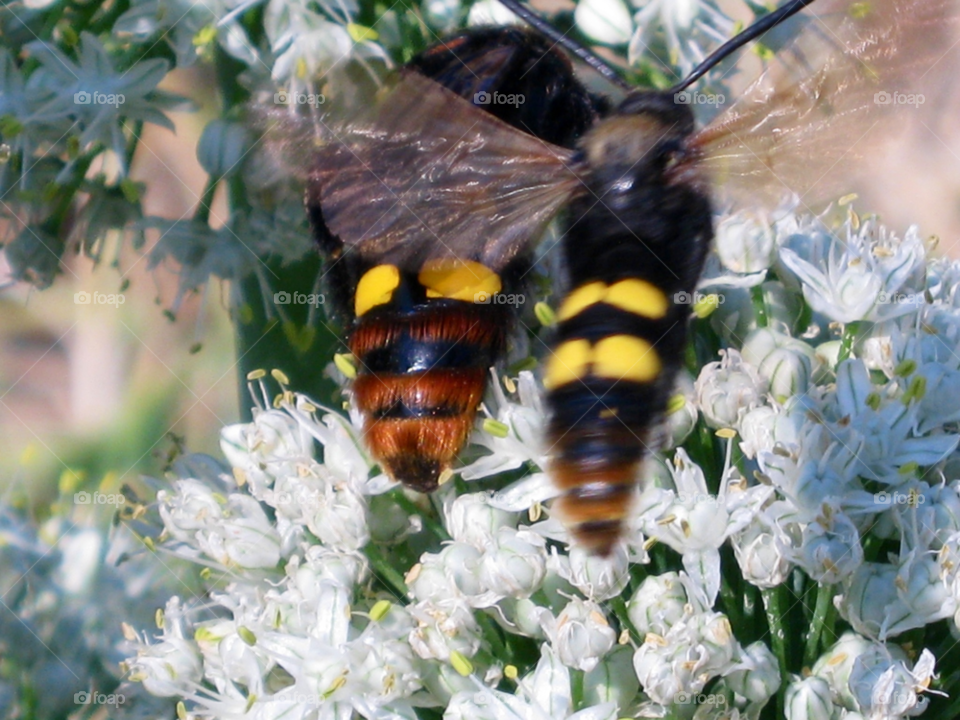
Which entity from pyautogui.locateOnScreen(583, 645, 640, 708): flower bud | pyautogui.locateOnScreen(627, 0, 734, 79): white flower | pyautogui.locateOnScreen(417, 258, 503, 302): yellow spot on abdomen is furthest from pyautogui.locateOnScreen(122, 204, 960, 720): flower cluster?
pyautogui.locateOnScreen(627, 0, 734, 79): white flower

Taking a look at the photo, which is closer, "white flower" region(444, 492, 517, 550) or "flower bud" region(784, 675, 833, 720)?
"flower bud" region(784, 675, 833, 720)

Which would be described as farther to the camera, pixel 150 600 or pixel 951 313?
pixel 150 600

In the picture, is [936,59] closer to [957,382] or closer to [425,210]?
[957,382]

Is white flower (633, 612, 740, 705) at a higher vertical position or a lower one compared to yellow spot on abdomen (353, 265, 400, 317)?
lower

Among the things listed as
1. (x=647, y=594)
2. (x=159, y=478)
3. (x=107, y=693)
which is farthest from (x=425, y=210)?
(x=107, y=693)

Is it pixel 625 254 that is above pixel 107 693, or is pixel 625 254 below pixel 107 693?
above

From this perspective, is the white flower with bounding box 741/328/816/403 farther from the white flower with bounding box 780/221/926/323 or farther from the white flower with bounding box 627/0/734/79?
the white flower with bounding box 627/0/734/79

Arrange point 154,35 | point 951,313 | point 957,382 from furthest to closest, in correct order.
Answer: point 154,35, point 951,313, point 957,382

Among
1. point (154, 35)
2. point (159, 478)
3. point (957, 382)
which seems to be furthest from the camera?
point (159, 478)
